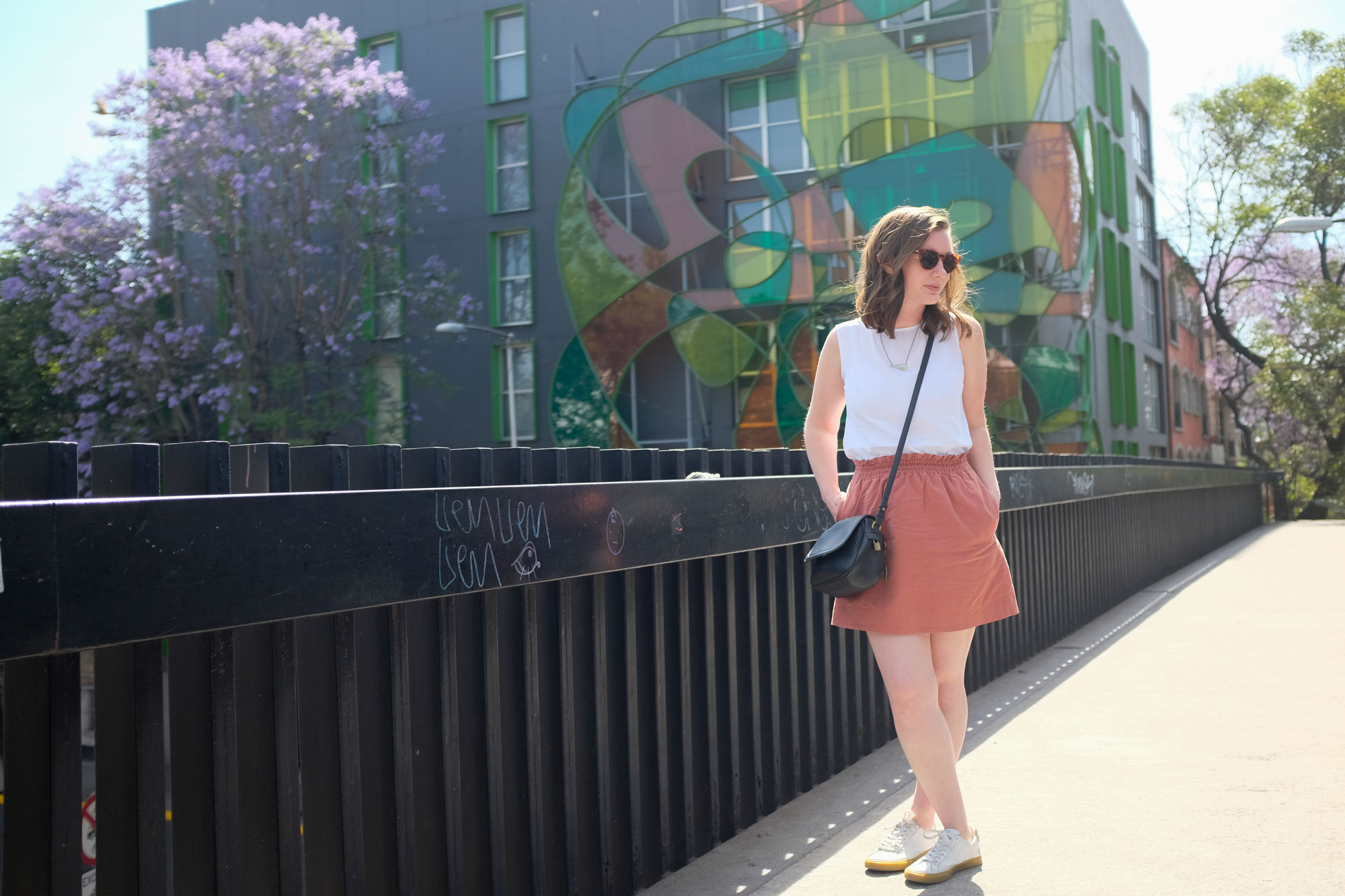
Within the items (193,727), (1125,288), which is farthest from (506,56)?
(193,727)

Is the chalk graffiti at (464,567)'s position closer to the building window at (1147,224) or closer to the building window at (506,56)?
the building window at (506,56)

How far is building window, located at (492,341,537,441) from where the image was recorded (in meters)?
30.6

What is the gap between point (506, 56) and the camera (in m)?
30.9

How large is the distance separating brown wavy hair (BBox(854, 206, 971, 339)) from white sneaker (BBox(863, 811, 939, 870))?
149 cm

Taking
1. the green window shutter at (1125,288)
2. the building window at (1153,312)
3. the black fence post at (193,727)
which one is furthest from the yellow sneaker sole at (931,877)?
the building window at (1153,312)

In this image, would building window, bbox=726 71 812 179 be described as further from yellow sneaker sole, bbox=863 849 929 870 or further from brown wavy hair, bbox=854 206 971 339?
yellow sneaker sole, bbox=863 849 929 870

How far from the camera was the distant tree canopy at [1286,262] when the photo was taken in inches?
1371

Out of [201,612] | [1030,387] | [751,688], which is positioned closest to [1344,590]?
[751,688]

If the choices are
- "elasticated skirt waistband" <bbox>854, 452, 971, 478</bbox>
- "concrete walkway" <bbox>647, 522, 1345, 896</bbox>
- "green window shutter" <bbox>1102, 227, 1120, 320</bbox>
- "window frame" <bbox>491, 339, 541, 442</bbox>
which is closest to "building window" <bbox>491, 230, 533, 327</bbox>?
"window frame" <bbox>491, 339, 541, 442</bbox>

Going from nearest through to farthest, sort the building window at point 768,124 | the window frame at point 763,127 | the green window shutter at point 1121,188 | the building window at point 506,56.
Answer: the window frame at point 763,127 < the building window at point 768,124 < the building window at point 506,56 < the green window shutter at point 1121,188

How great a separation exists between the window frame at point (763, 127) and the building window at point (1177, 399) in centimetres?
2134

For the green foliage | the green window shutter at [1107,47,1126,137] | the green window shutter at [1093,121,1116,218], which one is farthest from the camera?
the green window shutter at [1107,47,1126,137]

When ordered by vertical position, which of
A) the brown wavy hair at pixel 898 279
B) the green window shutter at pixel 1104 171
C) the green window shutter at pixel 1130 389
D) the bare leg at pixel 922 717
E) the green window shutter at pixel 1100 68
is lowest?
the bare leg at pixel 922 717

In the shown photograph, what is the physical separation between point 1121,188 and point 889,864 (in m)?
35.3
